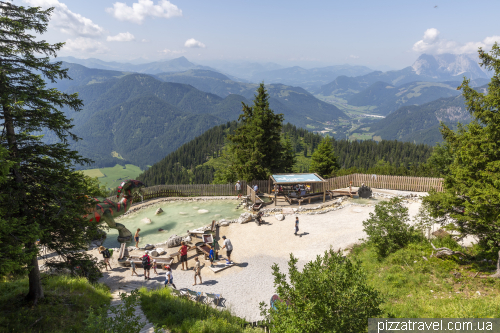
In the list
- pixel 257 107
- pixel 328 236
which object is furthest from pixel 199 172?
pixel 328 236

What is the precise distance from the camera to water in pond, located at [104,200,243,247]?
837 inches

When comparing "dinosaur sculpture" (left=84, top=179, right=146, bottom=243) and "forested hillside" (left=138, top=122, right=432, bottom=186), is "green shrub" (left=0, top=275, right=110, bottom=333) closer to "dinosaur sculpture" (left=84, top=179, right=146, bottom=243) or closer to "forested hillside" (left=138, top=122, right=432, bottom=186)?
"dinosaur sculpture" (left=84, top=179, right=146, bottom=243)

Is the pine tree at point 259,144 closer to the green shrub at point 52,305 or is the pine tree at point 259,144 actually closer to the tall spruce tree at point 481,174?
the tall spruce tree at point 481,174

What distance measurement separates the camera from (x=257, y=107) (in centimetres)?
3275

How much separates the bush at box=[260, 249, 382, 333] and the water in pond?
1619 centimetres

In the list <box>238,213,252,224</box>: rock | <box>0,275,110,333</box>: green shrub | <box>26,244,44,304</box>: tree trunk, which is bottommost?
<box>238,213,252,224</box>: rock

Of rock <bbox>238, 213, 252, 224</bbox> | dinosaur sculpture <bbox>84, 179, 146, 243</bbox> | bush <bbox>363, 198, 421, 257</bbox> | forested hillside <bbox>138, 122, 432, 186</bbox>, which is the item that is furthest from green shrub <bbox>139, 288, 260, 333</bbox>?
forested hillside <bbox>138, 122, 432, 186</bbox>

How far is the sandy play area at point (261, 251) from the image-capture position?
1365 centimetres

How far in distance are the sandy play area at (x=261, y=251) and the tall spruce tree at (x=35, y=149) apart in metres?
6.43

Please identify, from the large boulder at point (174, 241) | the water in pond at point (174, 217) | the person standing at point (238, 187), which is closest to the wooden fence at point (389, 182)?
the person standing at point (238, 187)

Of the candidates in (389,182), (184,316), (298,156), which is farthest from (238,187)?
(298,156)

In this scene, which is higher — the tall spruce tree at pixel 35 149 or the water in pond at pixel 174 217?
the tall spruce tree at pixel 35 149

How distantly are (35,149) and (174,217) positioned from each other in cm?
1715

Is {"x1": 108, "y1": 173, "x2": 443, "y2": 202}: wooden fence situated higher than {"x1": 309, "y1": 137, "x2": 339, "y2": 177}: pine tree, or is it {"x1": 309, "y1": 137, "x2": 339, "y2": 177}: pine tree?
{"x1": 309, "y1": 137, "x2": 339, "y2": 177}: pine tree
